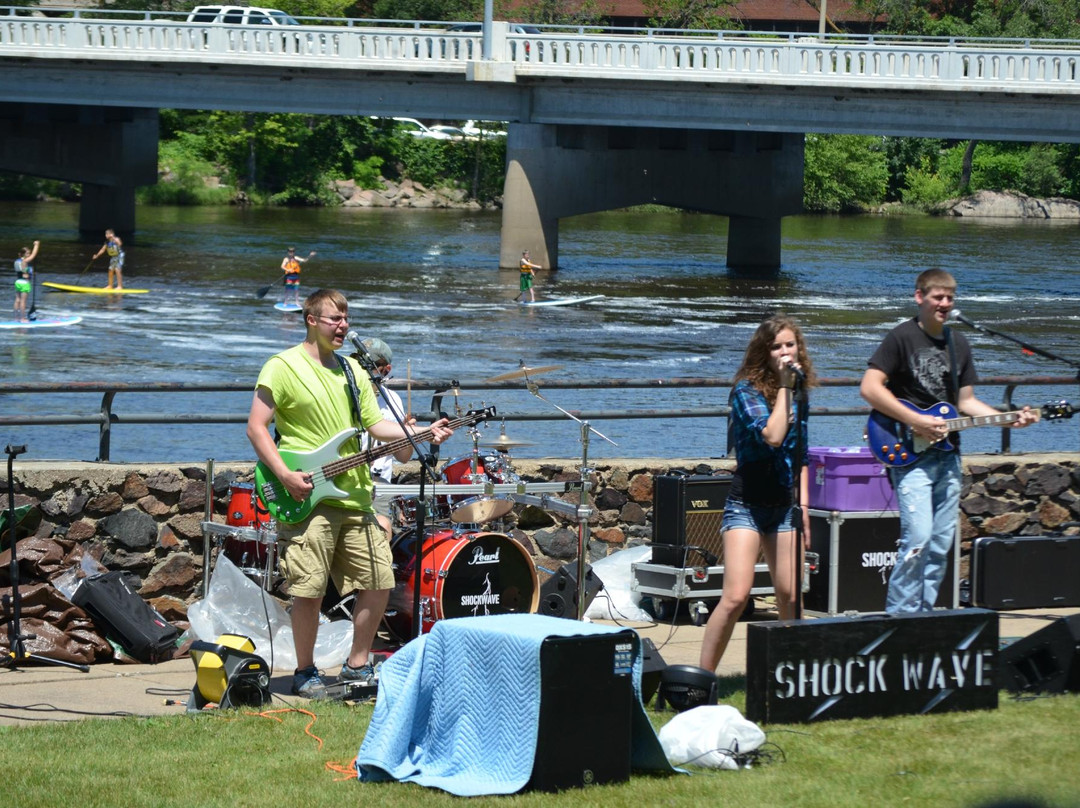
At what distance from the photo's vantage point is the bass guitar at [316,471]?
7391 millimetres

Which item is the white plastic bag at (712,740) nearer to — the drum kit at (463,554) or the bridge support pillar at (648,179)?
the drum kit at (463,554)

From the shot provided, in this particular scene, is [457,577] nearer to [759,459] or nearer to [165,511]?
[165,511]

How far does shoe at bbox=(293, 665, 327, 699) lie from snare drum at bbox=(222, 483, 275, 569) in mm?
1503

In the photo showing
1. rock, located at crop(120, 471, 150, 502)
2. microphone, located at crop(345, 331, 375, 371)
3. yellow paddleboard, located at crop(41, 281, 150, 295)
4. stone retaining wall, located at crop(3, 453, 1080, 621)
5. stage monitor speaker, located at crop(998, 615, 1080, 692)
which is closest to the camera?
stage monitor speaker, located at crop(998, 615, 1080, 692)

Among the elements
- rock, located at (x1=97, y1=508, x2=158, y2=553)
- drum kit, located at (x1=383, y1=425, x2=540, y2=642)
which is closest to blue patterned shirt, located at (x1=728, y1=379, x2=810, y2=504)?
drum kit, located at (x1=383, y1=425, x2=540, y2=642)

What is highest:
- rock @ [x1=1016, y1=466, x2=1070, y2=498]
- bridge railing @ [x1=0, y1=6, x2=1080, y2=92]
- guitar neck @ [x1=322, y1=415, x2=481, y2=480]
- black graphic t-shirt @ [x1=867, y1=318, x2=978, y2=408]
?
bridge railing @ [x1=0, y1=6, x2=1080, y2=92]

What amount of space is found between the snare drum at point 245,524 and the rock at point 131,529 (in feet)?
1.64

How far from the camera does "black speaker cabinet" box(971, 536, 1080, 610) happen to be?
981 cm

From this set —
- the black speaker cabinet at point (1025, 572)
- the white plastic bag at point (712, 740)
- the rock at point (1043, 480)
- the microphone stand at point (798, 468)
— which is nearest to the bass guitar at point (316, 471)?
the microphone stand at point (798, 468)

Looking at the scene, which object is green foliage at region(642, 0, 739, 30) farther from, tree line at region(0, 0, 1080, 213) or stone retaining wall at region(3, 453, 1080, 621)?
stone retaining wall at region(3, 453, 1080, 621)

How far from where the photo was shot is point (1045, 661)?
285 inches

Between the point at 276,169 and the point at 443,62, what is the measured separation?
38.1 metres

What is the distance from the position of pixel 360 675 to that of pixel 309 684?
0.25m

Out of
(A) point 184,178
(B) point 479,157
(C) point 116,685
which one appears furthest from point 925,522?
(B) point 479,157
